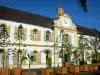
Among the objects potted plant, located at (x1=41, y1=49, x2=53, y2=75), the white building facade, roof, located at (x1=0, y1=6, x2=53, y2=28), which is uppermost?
roof, located at (x1=0, y1=6, x2=53, y2=28)

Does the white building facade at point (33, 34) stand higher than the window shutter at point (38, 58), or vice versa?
the white building facade at point (33, 34)

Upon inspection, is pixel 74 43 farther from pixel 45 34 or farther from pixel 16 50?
pixel 16 50

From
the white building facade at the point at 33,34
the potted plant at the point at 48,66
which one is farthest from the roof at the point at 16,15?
the potted plant at the point at 48,66

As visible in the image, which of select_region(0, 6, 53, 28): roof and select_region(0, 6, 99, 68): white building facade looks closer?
select_region(0, 6, 99, 68): white building facade

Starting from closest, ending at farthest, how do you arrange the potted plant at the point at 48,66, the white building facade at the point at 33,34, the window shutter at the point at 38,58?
1. the potted plant at the point at 48,66
2. the white building facade at the point at 33,34
3. the window shutter at the point at 38,58

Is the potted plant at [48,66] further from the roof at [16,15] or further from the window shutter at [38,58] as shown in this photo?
the roof at [16,15]

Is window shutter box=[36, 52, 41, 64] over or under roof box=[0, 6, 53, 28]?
under

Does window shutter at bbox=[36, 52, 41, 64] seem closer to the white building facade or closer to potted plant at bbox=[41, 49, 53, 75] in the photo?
the white building facade

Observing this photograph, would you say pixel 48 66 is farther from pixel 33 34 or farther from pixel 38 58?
pixel 33 34

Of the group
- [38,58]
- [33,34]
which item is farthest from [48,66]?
[33,34]

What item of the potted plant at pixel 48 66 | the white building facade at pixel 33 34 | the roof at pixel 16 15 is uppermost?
the roof at pixel 16 15

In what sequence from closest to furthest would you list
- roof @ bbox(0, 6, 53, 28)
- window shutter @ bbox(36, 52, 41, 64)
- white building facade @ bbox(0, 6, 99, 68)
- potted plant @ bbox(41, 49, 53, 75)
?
potted plant @ bbox(41, 49, 53, 75) → white building facade @ bbox(0, 6, 99, 68) → roof @ bbox(0, 6, 53, 28) → window shutter @ bbox(36, 52, 41, 64)

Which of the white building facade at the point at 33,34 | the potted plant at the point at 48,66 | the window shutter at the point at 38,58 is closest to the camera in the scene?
the potted plant at the point at 48,66

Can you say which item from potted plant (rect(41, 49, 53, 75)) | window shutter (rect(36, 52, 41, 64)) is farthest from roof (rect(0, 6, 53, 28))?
window shutter (rect(36, 52, 41, 64))
